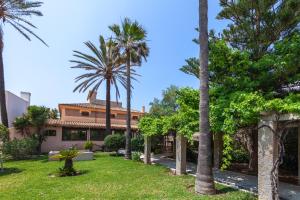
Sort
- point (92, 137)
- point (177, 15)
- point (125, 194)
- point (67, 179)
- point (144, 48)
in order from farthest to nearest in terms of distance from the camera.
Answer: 1. point (92, 137)
2. point (144, 48)
3. point (177, 15)
4. point (67, 179)
5. point (125, 194)

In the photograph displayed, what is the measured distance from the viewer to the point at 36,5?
23.5m

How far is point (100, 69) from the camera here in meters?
28.5

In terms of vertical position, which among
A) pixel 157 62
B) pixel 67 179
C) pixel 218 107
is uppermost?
pixel 157 62

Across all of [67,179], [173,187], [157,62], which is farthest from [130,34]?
[173,187]

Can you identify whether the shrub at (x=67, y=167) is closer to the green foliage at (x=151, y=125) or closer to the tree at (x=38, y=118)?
the green foliage at (x=151, y=125)

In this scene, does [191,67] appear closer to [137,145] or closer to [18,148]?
[137,145]

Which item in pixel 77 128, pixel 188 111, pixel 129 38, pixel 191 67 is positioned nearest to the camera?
pixel 188 111

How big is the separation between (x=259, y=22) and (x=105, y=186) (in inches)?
430

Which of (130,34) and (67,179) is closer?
(67,179)

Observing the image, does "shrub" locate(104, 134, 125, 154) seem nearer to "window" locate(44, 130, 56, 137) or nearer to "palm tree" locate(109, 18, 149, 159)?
"palm tree" locate(109, 18, 149, 159)

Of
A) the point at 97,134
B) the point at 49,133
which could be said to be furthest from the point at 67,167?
the point at 97,134

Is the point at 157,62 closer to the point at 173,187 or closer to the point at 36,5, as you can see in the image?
the point at 36,5

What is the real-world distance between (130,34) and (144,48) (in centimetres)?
177

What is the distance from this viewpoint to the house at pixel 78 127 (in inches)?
1159
